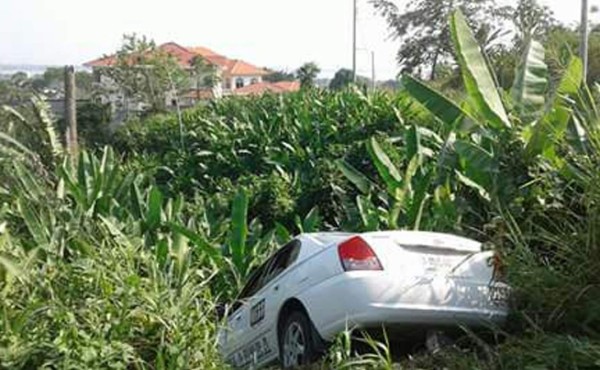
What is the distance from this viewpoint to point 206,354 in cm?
536

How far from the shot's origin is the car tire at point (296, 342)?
21.7 ft

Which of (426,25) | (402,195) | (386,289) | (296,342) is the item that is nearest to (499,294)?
(386,289)

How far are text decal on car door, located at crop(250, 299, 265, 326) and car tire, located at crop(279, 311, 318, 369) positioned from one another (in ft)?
1.42

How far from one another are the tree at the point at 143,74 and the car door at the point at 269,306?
34022mm

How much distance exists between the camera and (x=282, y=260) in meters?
7.88

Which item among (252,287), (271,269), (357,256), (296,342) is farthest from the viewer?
(252,287)

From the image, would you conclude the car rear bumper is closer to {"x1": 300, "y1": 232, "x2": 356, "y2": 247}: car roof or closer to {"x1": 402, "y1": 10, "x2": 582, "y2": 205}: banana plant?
{"x1": 300, "y1": 232, "x2": 356, "y2": 247}: car roof

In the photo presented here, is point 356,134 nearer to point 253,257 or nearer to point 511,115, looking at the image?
point 253,257

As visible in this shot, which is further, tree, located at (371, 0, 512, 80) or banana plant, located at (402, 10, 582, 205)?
tree, located at (371, 0, 512, 80)

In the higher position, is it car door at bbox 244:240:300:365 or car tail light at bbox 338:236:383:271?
car tail light at bbox 338:236:383:271

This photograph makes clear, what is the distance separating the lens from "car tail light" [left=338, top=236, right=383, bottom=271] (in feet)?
21.0

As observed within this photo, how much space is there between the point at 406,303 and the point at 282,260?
6.16ft

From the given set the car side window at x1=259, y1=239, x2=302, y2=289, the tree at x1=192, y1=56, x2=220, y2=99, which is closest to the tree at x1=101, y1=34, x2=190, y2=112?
the tree at x1=192, y1=56, x2=220, y2=99

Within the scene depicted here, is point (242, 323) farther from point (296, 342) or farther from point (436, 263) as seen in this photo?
point (436, 263)
